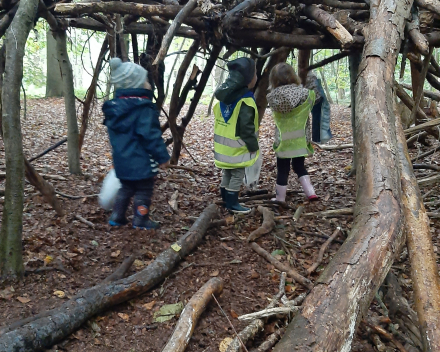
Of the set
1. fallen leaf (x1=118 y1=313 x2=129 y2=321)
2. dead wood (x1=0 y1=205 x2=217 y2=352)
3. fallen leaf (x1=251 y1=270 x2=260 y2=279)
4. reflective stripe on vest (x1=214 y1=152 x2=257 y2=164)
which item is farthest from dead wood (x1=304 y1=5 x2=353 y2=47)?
fallen leaf (x1=118 y1=313 x2=129 y2=321)

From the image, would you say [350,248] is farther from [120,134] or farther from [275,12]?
[275,12]

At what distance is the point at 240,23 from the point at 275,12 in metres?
0.45

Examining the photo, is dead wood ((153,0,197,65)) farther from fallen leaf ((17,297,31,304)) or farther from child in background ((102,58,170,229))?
fallen leaf ((17,297,31,304))

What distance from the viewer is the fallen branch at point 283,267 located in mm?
2934

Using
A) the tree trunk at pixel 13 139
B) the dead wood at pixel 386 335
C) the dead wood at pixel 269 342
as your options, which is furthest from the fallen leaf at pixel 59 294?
the dead wood at pixel 386 335

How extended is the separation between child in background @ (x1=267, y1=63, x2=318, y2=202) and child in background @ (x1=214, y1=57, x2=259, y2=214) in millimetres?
441

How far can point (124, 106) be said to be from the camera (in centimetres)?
349

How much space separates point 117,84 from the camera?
11.5 feet

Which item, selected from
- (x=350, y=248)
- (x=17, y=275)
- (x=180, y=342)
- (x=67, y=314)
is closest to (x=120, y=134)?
(x=17, y=275)

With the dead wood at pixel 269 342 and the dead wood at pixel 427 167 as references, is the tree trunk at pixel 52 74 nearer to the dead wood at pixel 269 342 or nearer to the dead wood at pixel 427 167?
the dead wood at pixel 427 167

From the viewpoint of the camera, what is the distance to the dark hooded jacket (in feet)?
13.4

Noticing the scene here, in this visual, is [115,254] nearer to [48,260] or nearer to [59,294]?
[48,260]

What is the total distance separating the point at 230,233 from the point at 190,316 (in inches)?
65.2

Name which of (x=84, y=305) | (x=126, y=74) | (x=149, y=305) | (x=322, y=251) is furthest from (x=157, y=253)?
(x=126, y=74)
